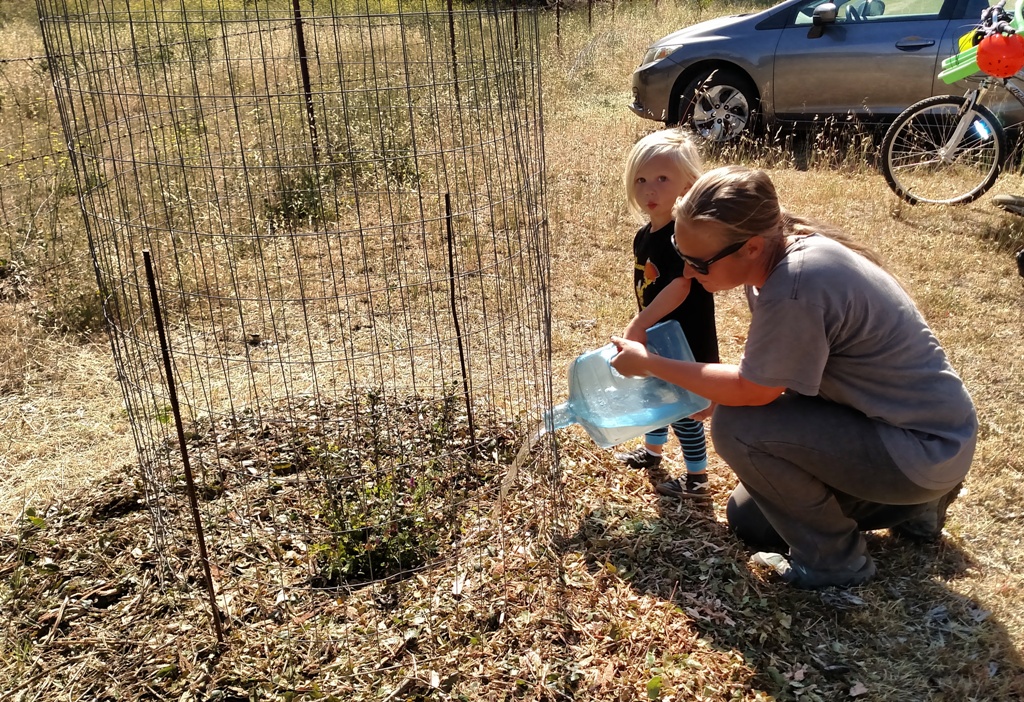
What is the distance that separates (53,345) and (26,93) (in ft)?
16.4

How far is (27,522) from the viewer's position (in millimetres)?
2811

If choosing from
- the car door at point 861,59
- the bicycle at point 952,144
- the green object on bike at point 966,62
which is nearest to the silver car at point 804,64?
the car door at point 861,59

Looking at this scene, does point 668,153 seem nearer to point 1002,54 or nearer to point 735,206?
point 735,206

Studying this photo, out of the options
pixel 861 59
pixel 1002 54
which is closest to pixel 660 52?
pixel 861 59

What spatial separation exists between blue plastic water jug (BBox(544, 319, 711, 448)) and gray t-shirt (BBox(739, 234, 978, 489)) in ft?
1.61

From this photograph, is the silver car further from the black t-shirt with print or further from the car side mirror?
the black t-shirt with print

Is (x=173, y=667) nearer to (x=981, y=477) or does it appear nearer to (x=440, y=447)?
(x=440, y=447)

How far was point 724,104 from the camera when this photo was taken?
7.03m

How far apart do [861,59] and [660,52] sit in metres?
1.73

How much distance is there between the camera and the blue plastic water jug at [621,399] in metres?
2.63

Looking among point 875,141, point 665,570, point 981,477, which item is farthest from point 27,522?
point 875,141

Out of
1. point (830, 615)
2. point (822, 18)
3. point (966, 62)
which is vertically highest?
point (822, 18)

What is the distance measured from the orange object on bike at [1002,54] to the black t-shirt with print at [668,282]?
11.0 feet

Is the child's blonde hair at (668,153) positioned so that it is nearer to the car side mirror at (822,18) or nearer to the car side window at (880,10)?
the car side mirror at (822,18)
